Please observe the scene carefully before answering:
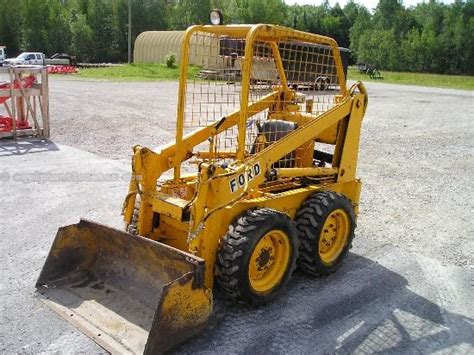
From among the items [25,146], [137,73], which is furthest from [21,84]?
[137,73]

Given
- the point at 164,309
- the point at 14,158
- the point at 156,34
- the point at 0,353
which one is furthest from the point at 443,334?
the point at 156,34

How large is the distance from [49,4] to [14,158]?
2380 inches

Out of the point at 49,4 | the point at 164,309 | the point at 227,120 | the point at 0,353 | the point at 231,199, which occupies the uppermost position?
the point at 49,4

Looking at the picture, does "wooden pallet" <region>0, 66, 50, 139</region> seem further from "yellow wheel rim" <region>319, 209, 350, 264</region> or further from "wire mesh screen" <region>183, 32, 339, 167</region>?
"yellow wheel rim" <region>319, 209, 350, 264</region>

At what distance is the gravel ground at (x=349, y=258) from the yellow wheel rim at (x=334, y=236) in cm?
23

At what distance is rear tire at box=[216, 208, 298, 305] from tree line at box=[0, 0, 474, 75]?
58.7m

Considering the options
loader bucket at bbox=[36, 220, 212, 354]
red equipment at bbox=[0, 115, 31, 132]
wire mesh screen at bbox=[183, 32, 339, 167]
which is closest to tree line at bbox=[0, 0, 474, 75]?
red equipment at bbox=[0, 115, 31, 132]

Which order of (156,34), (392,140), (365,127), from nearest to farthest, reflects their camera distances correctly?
(392,140)
(365,127)
(156,34)

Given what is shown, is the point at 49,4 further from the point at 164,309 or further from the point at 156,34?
the point at 164,309

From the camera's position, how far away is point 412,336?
13.4ft

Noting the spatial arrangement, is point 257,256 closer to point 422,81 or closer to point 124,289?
point 124,289

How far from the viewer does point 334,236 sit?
16.9ft

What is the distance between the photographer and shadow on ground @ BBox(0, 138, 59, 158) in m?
9.93

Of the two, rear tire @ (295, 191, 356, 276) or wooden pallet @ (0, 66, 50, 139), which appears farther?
wooden pallet @ (0, 66, 50, 139)
